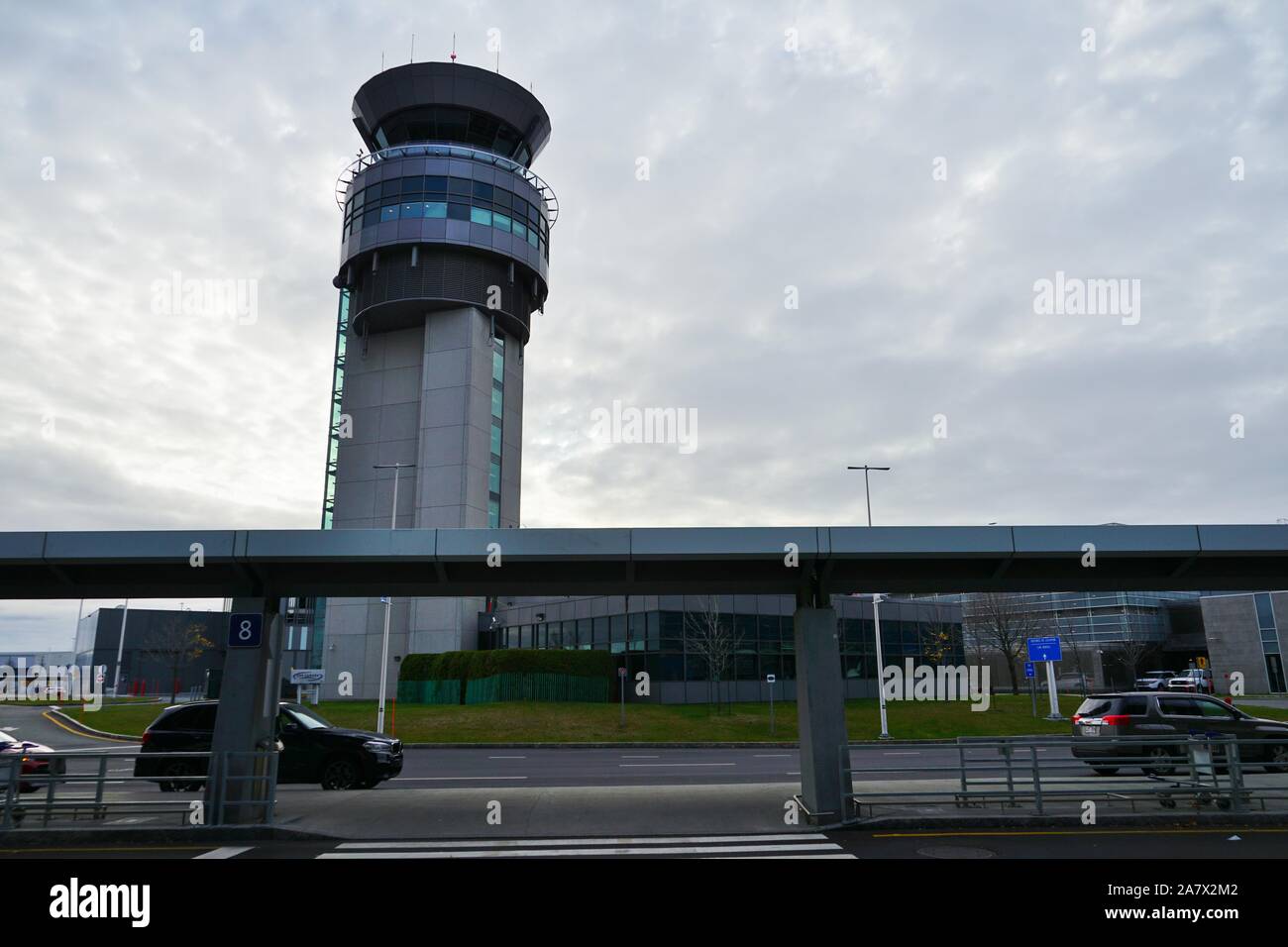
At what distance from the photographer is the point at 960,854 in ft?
35.0

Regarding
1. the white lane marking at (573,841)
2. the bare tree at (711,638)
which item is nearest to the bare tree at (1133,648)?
the bare tree at (711,638)

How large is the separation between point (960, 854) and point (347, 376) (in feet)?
187

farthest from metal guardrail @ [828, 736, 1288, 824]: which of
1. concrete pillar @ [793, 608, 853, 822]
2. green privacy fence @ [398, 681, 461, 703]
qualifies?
green privacy fence @ [398, 681, 461, 703]

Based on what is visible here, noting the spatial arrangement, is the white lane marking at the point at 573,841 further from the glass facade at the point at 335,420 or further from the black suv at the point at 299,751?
the glass facade at the point at 335,420

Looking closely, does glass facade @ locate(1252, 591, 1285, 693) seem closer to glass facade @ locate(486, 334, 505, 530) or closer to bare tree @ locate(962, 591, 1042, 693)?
bare tree @ locate(962, 591, 1042, 693)

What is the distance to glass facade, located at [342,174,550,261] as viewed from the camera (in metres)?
57.5

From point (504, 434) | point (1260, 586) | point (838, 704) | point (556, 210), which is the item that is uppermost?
point (556, 210)

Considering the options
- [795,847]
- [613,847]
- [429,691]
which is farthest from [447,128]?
[795,847]

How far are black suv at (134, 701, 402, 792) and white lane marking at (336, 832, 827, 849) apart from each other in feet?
18.9

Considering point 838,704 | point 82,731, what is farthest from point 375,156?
point 838,704

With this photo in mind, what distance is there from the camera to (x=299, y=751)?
17.3 metres

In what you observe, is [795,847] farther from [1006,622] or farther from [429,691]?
[1006,622]
